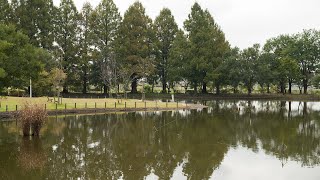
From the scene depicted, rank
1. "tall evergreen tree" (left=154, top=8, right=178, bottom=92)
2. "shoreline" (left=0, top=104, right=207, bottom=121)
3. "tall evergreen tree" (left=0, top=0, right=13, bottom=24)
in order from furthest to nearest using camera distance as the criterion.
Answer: "tall evergreen tree" (left=154, top=8, right=178, bottom=92), "tall evergreen tree" (left=0, top=0, right=13, bottom=24), "shoreline" (left=0, top=104, right=207, bottom=121)

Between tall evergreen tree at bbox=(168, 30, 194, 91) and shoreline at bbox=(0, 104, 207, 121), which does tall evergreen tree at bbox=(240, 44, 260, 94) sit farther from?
shoreline at bbox=(0, 104, 207, 121)

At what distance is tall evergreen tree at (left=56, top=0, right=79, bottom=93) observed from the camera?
77.4 meters

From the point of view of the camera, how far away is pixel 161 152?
20.5 metres

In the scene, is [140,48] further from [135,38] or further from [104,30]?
[104,30]

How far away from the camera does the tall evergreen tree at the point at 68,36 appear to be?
254 ft

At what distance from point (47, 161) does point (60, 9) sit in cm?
6677

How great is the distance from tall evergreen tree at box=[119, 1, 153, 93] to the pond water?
157 ft

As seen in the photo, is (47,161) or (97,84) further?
(97,84)

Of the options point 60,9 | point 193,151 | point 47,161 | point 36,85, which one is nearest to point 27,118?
point 47,161

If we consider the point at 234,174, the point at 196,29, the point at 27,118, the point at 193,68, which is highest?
the point at 196,29

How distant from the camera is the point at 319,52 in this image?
289ft

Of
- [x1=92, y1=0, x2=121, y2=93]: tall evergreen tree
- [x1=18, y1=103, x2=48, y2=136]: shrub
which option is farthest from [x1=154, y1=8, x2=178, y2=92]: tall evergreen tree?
[x1=18, y1=103, x2=48, y2=136]: shrub

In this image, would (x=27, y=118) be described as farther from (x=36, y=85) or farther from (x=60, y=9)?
(x=60, y=9)

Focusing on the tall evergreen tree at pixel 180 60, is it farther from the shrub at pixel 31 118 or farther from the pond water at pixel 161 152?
the shrub at pixel 31 118
